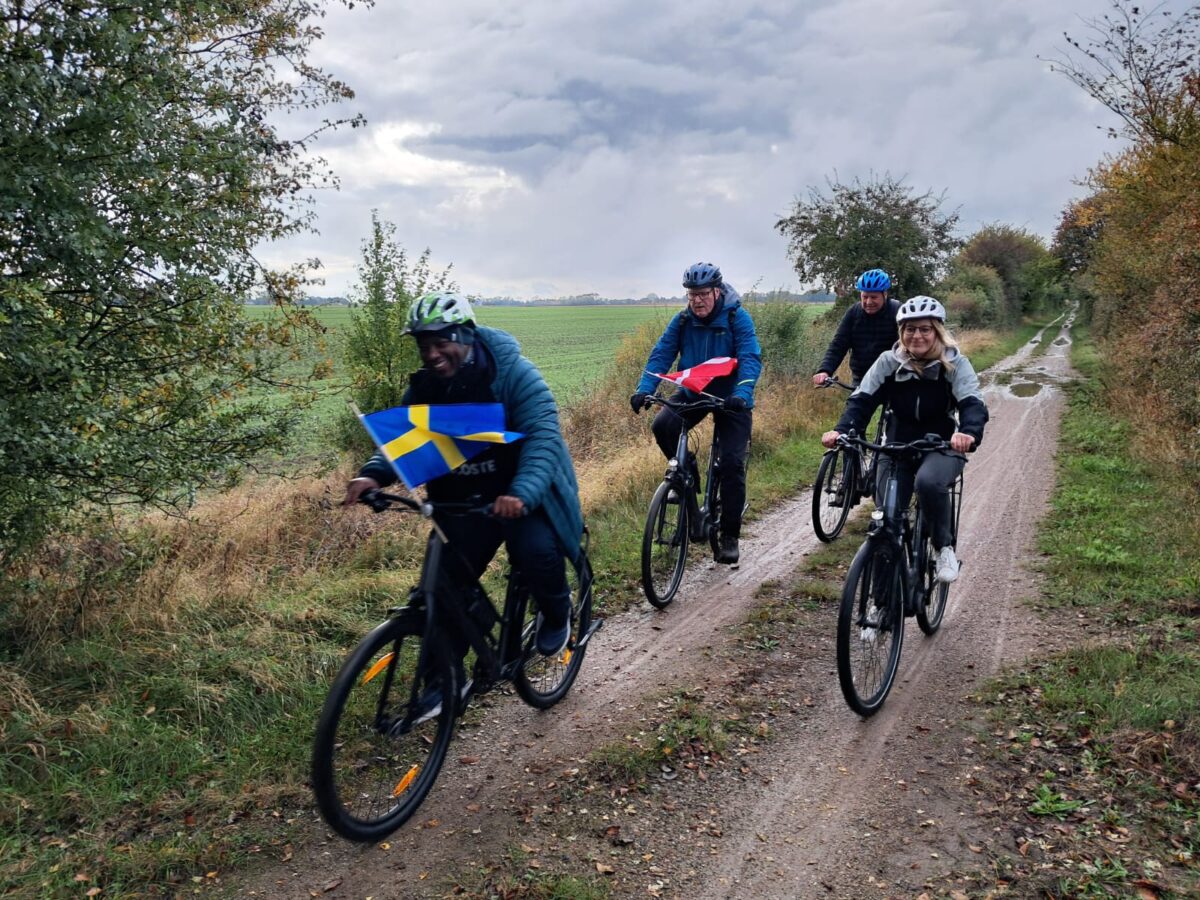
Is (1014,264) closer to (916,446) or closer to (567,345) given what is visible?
(567,345)

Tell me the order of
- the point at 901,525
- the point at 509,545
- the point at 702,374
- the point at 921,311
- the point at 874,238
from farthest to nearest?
the point at 874,238
the point at 702,374
the point at 921,311
the point at 901,525
the point at 509,545

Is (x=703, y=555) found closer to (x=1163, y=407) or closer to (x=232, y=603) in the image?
(x=232, y=603)

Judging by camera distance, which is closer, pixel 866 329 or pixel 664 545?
pixel 664 545

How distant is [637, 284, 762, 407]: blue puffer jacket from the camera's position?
6.06m

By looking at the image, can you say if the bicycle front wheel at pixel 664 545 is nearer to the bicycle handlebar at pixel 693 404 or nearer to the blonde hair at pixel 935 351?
the bicycle handlebar at pixel 693 404

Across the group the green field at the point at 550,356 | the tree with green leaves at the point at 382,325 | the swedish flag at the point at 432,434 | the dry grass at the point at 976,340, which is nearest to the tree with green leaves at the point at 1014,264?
the dry grass at the point at 976,340

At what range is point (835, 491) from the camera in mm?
7668

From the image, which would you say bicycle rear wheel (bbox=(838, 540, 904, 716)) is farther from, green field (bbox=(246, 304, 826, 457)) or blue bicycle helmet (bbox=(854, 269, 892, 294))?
blue bicycle helmet (bbox=(854, 269, 892, 294))

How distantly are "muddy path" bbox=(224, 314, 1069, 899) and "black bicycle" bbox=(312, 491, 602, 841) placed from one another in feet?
0.57

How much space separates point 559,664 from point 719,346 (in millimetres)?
2911

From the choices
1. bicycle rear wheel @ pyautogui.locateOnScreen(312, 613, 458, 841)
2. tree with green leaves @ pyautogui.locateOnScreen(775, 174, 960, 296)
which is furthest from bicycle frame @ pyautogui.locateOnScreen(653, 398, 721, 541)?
tree with green leaves @ pyautogui.locateOnScreen(775, 174, 960, 296)

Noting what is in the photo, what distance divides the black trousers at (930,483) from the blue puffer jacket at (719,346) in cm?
146

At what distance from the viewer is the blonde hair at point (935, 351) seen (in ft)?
15.3

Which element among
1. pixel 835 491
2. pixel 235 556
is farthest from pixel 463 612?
pixel 835 491
